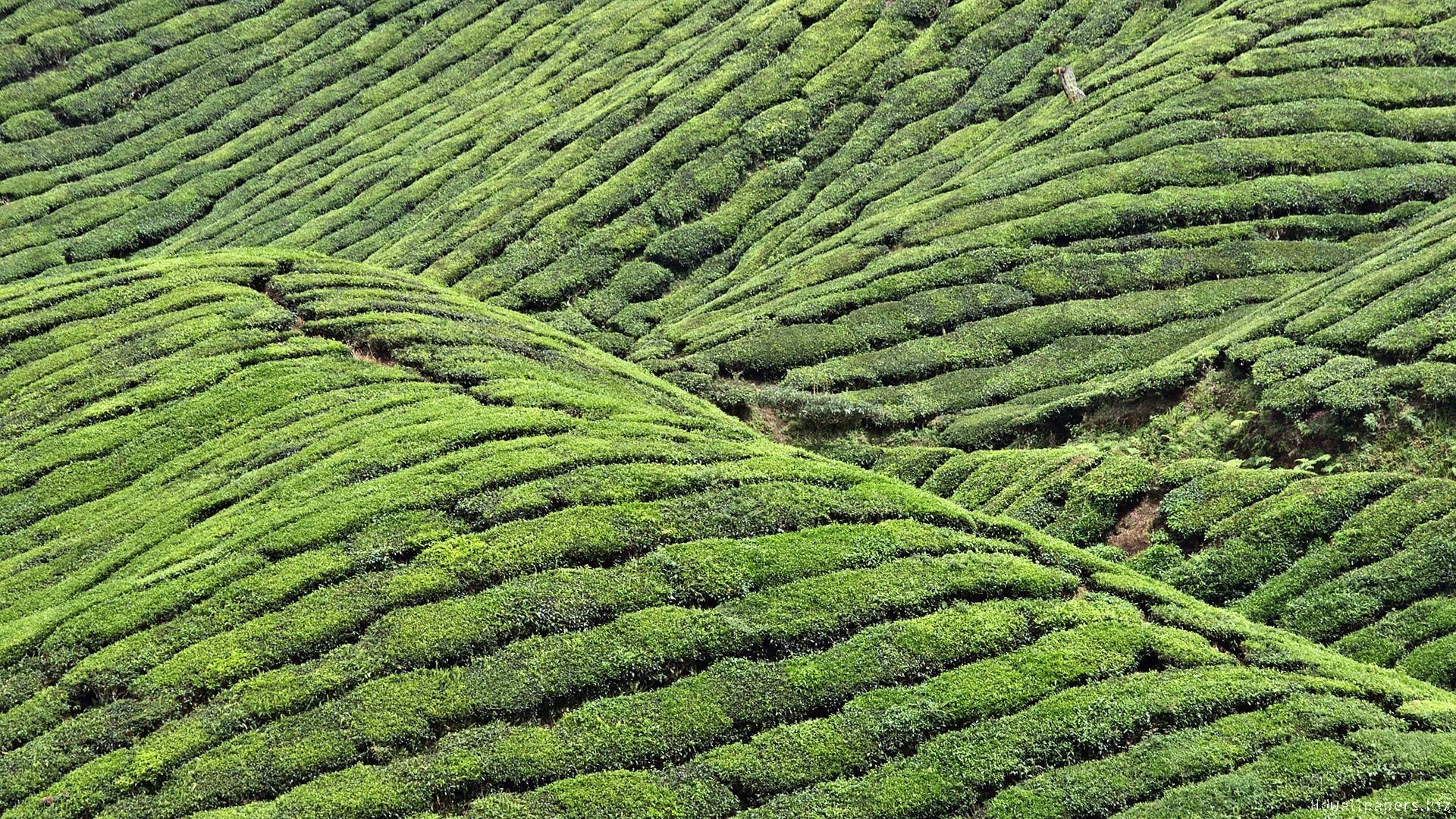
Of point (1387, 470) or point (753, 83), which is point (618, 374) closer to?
point (1387, 470)

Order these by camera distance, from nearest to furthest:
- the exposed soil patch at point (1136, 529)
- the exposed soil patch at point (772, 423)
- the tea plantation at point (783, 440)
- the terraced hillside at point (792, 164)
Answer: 1. the tea plantation at point (783, 440)
2. the exposed soil patch at point (1136, 529)
3. the exposed soil patch at point (772, 423)
4. the terraced hillside at point (792, 164)

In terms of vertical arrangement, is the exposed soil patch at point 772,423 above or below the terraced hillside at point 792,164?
below

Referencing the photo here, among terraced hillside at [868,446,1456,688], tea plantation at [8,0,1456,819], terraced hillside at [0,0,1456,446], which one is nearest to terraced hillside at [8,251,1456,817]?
tea plantation at [8,0,1456,819]

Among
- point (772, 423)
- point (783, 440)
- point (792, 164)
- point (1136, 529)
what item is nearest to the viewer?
point (1136, 529)

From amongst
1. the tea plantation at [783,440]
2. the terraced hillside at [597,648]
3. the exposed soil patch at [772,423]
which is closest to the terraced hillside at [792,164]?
the tea plantation at [783,440]

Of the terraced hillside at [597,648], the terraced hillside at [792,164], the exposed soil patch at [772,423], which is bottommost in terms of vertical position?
the terraced hillside at [597,648]

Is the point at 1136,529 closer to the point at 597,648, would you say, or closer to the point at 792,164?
the point at 597,648

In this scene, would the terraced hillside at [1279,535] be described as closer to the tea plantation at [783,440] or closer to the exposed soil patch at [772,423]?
the tea plantation at [783,440]

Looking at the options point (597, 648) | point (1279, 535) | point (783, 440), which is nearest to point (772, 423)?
point (783, 440)
